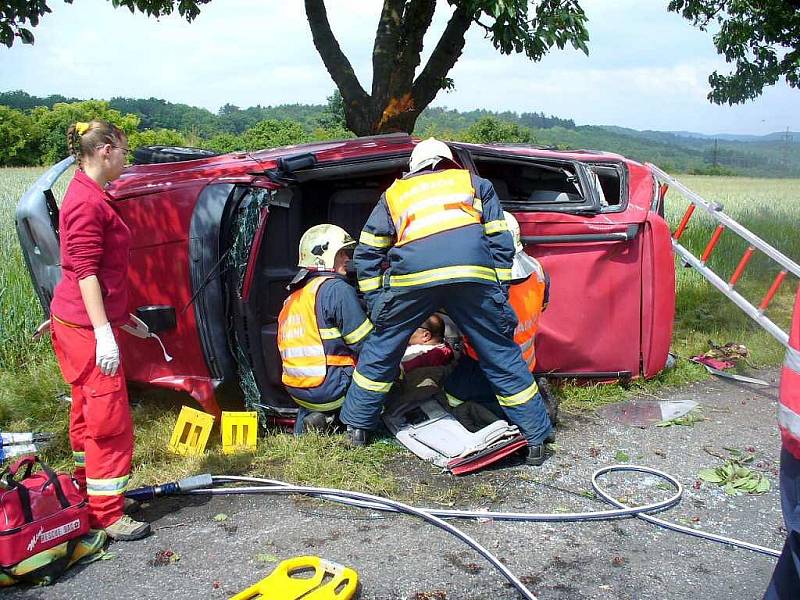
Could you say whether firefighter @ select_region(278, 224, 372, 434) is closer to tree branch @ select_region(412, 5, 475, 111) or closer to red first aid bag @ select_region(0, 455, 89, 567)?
red first aid bag @ select_region(0, 455, 89, 567)

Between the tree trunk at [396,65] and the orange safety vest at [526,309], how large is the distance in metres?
3.83

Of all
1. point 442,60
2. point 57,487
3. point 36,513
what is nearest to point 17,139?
point 442,60

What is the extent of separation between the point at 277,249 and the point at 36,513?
214 cm

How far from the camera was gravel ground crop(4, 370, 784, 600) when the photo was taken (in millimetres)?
2998

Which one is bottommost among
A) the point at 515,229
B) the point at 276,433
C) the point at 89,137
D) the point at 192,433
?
the point at 276,433

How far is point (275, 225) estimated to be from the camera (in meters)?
4.64

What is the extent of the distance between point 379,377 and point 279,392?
2.58 feet

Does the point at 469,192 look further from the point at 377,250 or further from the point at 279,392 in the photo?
the point at 279,392

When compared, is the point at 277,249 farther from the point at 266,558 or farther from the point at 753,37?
the point at 753,37

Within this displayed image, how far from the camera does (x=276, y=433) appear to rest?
4.54 m

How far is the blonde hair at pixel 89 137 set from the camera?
323 centimetres

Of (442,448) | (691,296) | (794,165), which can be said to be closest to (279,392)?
(442,448)

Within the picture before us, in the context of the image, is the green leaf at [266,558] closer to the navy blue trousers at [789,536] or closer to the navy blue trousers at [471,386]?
the navy blue trousers at [471,386]

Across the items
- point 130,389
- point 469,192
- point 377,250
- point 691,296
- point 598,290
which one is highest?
point 469,192
